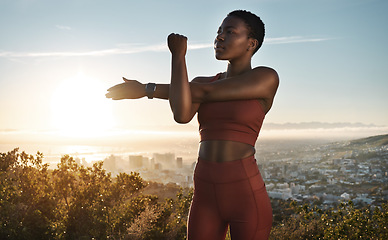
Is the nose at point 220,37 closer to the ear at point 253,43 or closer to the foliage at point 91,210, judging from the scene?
the ear at point 253,43

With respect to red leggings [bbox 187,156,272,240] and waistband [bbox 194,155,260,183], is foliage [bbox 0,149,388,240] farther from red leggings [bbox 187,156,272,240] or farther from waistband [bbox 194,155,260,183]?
waistband [bbox 194,155,260,183]

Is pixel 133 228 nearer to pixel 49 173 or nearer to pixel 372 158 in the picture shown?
pixel 49 173

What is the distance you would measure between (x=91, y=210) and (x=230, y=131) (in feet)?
16.5

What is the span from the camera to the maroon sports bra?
1.85 metres

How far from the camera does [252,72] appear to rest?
188 cm

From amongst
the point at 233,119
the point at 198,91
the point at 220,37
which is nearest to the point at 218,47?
the point at 220,37

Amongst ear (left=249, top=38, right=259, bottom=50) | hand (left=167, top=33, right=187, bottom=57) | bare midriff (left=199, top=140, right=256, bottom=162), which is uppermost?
ear (left=249, top=38, right=259, bottom=50)

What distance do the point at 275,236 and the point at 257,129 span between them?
5024 mm

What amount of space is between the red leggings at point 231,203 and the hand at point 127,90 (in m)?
0.47

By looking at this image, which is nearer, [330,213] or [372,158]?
[330,213]

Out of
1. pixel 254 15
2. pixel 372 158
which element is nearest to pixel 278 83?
pixel 254 15

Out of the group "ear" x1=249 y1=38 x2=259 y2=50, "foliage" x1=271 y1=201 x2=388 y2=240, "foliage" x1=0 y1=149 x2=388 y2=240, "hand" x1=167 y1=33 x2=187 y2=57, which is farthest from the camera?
"foliage" x1=0 y1=149 x2=388 y2=240

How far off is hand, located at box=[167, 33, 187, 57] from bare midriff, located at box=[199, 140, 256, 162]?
0.47 meters

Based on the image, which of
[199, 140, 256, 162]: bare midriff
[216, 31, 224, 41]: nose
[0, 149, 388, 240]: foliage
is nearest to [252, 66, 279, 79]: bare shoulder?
[216, 31, 224, 41]: nose
